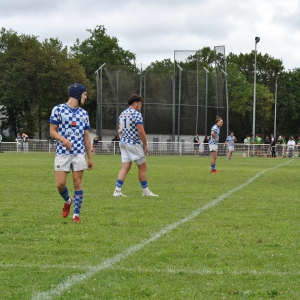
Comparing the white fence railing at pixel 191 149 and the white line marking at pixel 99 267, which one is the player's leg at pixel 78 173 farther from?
the white fence railing at pixel 191 149

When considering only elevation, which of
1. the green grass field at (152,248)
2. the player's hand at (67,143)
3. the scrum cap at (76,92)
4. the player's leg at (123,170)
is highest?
the scrum cap at (76,92)

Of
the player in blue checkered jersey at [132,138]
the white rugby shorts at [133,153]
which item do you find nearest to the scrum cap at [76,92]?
the player in blue checkered jersey at [132,138]

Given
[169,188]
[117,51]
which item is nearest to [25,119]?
[117,51]

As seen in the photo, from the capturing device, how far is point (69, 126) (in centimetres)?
915

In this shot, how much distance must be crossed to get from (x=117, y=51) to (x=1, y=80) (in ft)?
93.9

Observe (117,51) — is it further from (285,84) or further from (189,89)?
(189,89)

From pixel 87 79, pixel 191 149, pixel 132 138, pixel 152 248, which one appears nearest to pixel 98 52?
pixel 87 79

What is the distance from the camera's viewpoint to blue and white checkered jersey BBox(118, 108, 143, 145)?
43.4 ft

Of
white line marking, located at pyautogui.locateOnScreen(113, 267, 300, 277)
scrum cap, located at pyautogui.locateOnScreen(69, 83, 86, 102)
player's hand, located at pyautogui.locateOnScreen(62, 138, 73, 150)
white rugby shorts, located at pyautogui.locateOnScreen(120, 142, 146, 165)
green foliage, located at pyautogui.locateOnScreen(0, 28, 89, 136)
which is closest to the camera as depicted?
white line marking, located at pyautogui.locateOnScreen(113, 267, 300, 277)

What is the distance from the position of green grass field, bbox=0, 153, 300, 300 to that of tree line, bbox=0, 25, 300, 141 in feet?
125

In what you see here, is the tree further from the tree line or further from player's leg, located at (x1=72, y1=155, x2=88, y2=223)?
player's leg, located at (x1=72, y1=155, x2=88, y2=223)

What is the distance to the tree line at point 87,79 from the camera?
6969 centimetres

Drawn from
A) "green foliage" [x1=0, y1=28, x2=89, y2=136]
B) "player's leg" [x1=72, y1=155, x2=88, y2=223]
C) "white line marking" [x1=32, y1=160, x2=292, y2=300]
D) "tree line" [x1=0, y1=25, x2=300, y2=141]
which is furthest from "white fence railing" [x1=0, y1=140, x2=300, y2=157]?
"player's leg" [x1=72, y1=155, x2=88, y2=223]

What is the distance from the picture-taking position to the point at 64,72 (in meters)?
70.2
